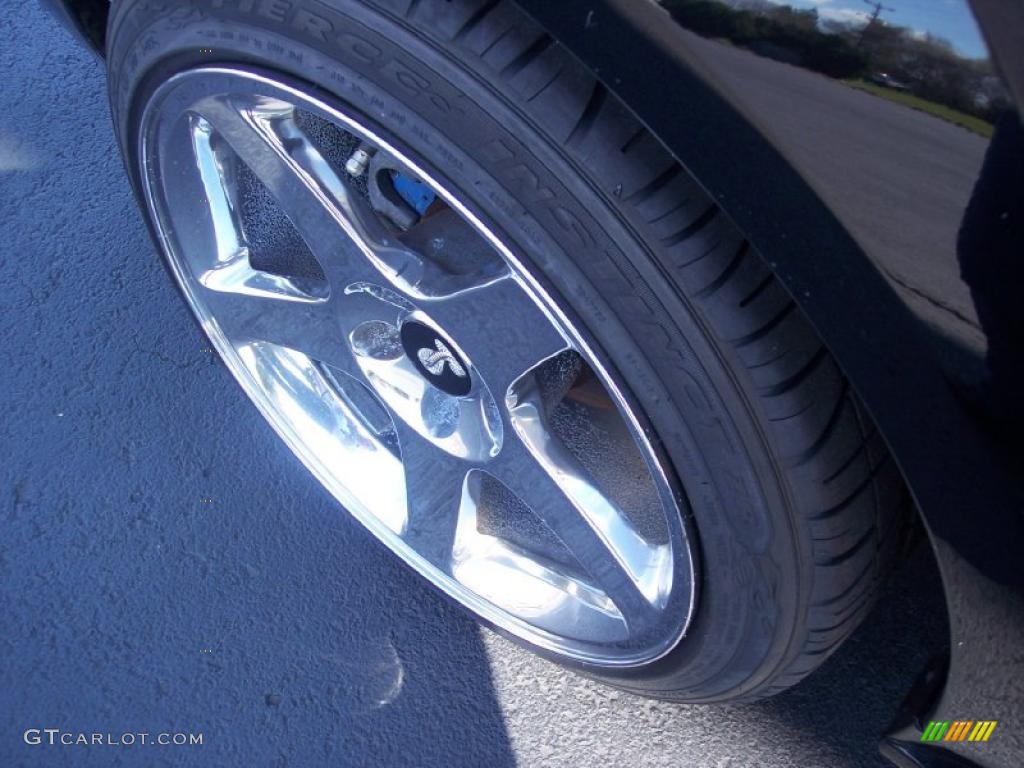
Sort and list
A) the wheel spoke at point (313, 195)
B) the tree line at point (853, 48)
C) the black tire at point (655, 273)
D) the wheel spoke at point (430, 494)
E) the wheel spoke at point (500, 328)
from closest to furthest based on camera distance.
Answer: the tree line at point (853, 48) → the black tire at point (655, 273) → the wheel spoke at point (500, 328) → the wheel spoke at point (313, 195) → the wheel spoke at point (430, 494)

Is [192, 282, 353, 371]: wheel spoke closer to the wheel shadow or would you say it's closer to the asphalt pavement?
the asphalt pavement

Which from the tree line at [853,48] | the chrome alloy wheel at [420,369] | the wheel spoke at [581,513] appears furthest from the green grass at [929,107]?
→ the wheel spoke at [581,513]

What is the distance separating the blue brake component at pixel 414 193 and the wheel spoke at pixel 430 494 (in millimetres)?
359

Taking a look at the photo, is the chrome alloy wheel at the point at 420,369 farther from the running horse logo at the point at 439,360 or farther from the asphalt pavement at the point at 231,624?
the asphalt pavement at the point at 231,624

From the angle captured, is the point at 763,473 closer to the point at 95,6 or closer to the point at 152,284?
the point at 95,6

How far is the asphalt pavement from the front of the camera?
148cm

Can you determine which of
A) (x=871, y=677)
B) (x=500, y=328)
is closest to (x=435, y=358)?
(x=500, y=328)

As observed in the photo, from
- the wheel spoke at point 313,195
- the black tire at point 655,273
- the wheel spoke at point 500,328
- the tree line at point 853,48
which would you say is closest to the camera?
the tree line at point 853,48

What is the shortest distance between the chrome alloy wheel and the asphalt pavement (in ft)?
0.50

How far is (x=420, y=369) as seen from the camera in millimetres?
1361

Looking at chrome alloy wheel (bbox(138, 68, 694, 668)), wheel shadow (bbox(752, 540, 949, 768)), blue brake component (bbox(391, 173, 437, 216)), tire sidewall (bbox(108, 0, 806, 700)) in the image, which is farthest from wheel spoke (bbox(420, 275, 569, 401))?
wheel shadow (bbox(752, 540, 949, 768))

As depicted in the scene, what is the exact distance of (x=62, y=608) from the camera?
163cm

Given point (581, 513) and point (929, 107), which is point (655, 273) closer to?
point (929, 107)

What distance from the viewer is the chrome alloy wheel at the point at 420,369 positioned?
115 cm
